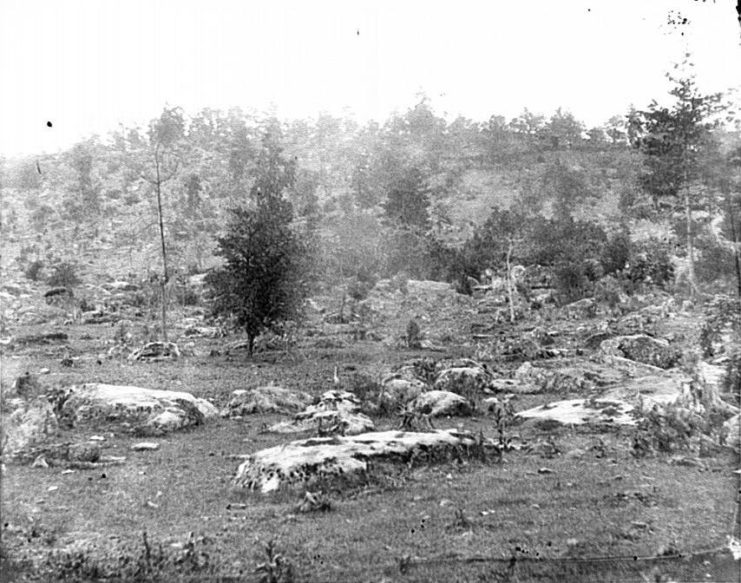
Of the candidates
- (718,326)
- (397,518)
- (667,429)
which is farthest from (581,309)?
(397,518)

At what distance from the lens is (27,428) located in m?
9.79

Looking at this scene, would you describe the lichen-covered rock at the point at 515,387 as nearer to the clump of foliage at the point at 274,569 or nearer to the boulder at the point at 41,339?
the clump of foliage at the point at 274,569

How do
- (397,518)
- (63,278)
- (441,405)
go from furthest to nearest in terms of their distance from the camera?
(63,278), (441,405), (397,518)

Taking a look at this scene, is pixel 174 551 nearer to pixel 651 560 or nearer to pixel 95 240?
pixel 651 560

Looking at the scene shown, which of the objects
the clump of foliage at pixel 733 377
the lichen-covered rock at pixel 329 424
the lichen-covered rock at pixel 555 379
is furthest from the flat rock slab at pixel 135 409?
the clump of foliage at pixel 733 377

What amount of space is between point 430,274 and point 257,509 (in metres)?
24.2

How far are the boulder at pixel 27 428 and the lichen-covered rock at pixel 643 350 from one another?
13.5m

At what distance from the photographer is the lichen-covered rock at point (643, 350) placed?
15.5 meters

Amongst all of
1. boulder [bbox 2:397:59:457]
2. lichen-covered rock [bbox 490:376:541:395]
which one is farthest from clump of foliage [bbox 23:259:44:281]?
lichen-covered rock [bbox 490:376:541:395]

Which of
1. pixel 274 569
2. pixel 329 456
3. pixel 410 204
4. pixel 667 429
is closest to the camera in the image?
pixel 274 569

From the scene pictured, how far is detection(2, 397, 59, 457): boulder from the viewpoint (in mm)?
9367

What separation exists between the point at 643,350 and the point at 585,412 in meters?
5.65

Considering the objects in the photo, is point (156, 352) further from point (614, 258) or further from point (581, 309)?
point (614, 258)

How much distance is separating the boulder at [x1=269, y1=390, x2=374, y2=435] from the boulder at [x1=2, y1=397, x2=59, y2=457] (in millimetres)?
3652
